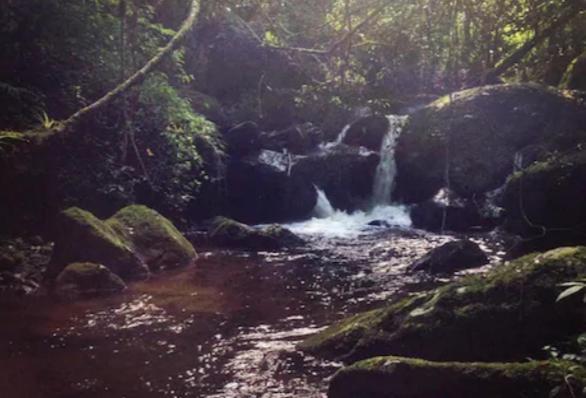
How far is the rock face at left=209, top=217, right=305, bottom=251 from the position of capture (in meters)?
14.6

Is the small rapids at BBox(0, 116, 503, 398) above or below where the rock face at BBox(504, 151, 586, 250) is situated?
below

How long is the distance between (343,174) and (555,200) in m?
8.78

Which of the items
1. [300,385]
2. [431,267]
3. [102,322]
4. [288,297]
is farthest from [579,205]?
[102,322]

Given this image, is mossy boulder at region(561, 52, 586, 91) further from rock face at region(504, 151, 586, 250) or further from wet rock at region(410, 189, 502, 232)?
rock face at region(504, 151, 586, 250)

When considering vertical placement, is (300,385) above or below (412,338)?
below

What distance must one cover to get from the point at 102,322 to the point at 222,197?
10514 mm

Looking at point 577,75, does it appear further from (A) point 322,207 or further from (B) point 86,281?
(B) point 86,281

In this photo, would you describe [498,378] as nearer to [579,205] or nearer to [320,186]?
[579,205]

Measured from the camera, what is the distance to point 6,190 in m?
13.2

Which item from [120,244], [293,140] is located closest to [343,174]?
[293,140]

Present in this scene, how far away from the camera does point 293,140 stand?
69.6 feet

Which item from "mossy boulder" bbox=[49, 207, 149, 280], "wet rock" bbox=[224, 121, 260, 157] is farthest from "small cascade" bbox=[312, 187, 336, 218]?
"mossy boulder" bbox=[49, 207, 149, 280]

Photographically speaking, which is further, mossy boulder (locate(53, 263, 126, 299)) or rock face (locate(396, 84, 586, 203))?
rock face (locate(396, 84, 586, 203))

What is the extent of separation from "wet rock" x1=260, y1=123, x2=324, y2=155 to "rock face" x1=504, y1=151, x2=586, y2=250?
908cm
